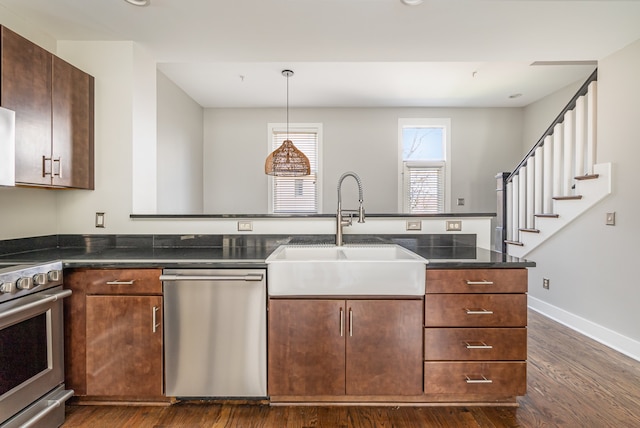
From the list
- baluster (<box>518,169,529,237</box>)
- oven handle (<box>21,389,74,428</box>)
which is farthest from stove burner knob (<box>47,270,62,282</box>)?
baluster (<box>518,169,529,237</box>)

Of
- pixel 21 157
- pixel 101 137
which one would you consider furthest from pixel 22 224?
pixel 101 137

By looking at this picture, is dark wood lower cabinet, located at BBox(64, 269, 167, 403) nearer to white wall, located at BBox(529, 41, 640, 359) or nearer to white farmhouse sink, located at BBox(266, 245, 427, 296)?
white farmhouse sink, located at BBox(266, 245, 427, 296)

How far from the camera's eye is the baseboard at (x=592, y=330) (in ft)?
7.97

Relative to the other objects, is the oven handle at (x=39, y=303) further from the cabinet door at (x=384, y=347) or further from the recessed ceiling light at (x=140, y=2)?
the recessed ceiling light at (x=140, y=2)

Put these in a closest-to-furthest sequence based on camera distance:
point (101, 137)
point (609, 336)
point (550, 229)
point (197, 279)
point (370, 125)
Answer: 1. point (197, 279)
2. point (101, 137)
3. point (609, 336)
4. point (550, 229)
5. point (370, 125)

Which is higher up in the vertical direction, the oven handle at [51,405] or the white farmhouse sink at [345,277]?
the white farmhouse sink at [345,277]

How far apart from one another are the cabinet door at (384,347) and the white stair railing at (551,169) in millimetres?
2296

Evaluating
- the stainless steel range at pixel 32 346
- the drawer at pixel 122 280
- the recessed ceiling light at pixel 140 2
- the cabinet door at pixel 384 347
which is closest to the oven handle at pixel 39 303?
the stainless steel range at pixel 32 346

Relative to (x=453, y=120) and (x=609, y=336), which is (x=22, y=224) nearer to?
(x=609, y=336)

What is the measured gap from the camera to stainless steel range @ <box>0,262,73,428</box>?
138 centimetres

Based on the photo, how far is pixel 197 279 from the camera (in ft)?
5.59

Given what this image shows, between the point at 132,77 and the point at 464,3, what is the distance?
7.53 feet

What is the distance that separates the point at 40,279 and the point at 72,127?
1.07 m

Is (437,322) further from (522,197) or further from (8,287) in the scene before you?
(522,197)
